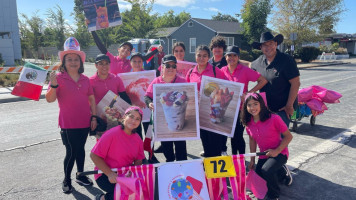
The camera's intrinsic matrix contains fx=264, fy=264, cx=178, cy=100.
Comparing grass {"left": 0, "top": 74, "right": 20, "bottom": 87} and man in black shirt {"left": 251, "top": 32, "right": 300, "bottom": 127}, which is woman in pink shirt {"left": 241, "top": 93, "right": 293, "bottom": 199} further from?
grass {"left": 0, "top": 74, "right": 20, "bottom": 87}

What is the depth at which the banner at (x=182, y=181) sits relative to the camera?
2.84 meters

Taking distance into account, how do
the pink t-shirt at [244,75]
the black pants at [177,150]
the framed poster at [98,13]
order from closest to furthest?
the black pants at [177,150]
the pink t-shirt at [244,75]
the framed poster at [98,13]

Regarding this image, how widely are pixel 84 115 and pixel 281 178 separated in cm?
293

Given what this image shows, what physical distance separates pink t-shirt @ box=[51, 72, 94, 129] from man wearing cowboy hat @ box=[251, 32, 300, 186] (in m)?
2.62

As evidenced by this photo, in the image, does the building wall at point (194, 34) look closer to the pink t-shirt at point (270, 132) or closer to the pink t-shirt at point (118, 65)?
the pink t-shirt at point (118, 65)

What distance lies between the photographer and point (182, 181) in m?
2.90

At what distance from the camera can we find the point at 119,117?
3807 mm

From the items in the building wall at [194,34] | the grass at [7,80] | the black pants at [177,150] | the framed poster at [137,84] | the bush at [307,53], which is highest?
the building wall at [194,34]

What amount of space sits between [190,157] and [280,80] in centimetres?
210

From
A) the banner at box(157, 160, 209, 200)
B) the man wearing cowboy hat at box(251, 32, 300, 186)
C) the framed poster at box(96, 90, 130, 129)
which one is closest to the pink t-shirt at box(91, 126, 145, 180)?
the banner at box(157, 160, 209, 200)

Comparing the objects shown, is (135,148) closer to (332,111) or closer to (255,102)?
(255,102)

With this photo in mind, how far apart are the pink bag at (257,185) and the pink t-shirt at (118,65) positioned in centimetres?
283

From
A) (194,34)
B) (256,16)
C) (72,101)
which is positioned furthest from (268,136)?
(194,34)

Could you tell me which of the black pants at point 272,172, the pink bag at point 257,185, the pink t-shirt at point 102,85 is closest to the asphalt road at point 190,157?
the black pants at point 272,172
